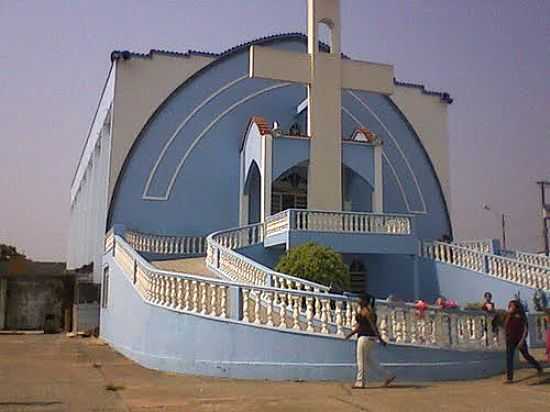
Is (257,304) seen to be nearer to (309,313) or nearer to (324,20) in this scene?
(309,313)

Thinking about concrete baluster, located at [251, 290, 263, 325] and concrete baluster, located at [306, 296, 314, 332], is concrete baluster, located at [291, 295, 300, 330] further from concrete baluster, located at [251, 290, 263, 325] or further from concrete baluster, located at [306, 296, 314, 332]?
concrete baluster, located at [251, 290, 263, 325]

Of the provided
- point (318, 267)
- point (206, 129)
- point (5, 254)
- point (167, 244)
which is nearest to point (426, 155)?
point (206, 129)

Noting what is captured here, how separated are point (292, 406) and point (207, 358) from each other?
3.29 metres

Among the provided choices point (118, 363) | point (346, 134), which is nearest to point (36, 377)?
point (118, 363)

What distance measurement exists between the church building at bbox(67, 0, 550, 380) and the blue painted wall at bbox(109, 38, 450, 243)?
51 millimetres

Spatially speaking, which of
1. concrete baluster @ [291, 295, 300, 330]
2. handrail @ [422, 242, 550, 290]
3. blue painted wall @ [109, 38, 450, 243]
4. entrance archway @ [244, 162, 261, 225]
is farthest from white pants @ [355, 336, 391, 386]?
entrance archway @ [244, 162, 261, 225]

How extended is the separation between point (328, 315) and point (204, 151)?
14.0 m

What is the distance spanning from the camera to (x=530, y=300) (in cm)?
1584

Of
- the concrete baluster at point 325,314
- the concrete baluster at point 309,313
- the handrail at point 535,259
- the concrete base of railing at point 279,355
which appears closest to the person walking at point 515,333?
the concrete base of railing at point 279,355

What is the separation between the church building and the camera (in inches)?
405

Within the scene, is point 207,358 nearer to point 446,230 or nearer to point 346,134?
point 346,134

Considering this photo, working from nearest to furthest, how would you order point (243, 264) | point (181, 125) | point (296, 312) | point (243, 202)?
point (296, 312)
point (243, 264)
point (243, 202)
point (181, 125)

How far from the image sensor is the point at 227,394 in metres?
8.53

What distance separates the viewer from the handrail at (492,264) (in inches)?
633
